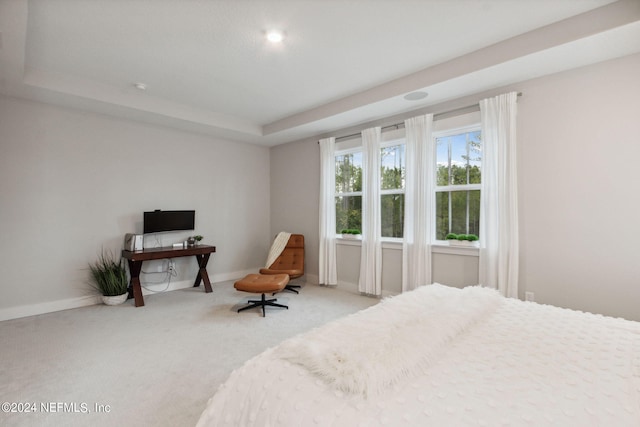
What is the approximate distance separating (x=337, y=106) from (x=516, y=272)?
9.50 feet

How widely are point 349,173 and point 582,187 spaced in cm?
296

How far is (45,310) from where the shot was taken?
373 centimetres

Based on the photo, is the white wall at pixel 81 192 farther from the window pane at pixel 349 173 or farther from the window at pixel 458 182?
the window at pixel 458 182

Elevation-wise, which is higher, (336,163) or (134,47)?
(134,47)

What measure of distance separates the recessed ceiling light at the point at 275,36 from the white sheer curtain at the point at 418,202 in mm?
2003

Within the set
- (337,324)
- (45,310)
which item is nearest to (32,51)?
(45,310)

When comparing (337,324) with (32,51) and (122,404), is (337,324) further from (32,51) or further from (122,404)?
(32,51)

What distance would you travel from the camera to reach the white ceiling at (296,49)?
88.0 inches

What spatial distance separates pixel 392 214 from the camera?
4375 millimetres

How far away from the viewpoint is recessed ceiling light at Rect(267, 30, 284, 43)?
2.53 meters

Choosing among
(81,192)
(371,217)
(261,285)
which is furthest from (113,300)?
(371,217)

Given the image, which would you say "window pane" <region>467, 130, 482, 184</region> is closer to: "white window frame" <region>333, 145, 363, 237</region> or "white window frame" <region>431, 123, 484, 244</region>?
"white window frame" <region>431, 123, 484, 244</region>

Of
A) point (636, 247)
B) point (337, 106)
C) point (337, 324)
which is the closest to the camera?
point (337, 324)

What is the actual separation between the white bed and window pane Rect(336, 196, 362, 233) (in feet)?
10.4
